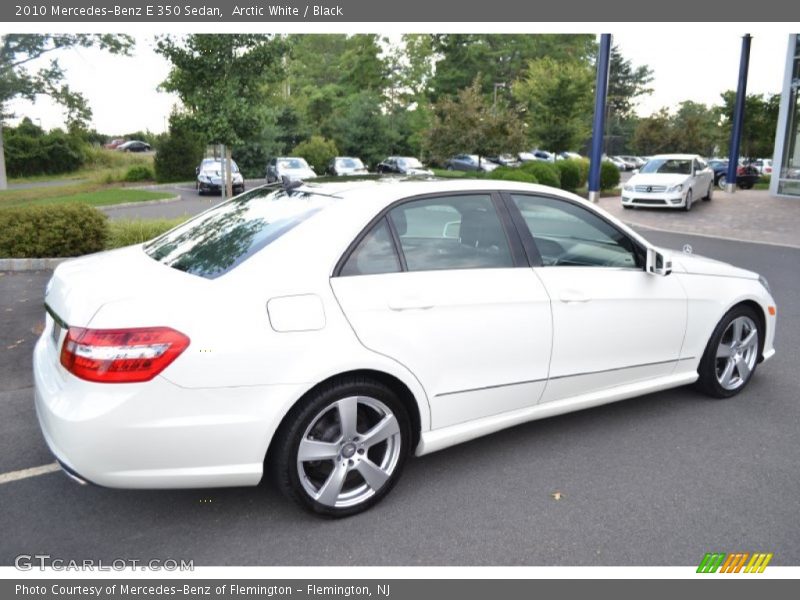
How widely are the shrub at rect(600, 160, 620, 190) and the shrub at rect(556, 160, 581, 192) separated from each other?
3.17ft

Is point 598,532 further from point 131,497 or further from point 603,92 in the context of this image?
point 603,92

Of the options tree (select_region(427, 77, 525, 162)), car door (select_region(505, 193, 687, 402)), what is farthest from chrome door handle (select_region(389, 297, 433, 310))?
tree (select_region(427, 77, 525, 162))

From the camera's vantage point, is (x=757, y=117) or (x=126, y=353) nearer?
(x=126, y=353)

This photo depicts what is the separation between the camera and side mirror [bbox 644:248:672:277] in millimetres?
4242

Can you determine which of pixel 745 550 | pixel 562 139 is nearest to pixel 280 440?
pixel 745 550

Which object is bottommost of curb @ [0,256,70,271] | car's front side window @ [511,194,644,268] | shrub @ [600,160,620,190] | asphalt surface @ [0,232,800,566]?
asphalt surface @ [0,232,800,566]

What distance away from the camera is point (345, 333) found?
3.12m

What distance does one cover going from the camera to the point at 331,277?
3.19 m

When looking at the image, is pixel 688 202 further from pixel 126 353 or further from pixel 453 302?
pixel 126 353

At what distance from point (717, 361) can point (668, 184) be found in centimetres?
1557

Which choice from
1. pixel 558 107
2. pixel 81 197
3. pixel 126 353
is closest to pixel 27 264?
pixel 126 353

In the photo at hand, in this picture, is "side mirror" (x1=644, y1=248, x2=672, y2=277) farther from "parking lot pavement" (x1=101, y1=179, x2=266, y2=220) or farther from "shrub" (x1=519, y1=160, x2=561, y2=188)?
"shrub" (x1=519, y1=160, x2=561, y2=188)

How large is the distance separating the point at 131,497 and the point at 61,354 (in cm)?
94

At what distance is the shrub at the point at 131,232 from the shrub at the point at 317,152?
2802 centimetres
